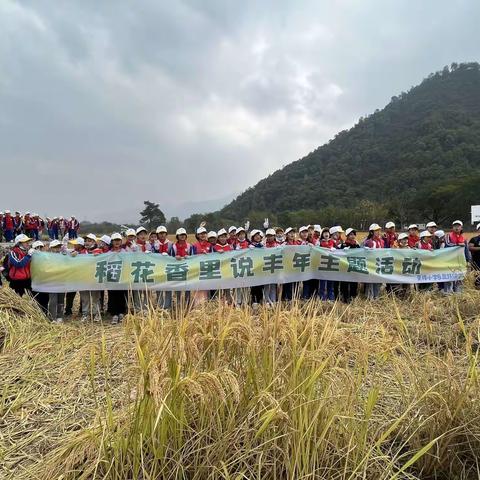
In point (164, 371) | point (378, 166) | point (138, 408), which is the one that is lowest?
point (138, 408)

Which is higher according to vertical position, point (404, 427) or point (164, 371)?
point (164, 371)

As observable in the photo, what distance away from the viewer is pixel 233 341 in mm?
2887

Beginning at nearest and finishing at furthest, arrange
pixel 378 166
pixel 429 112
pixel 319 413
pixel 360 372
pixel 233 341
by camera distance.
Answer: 1. pixel 319 413
2. pixel 360 372
3. pixel 233 341
4. pixel 378 166
5. pixel 429 112

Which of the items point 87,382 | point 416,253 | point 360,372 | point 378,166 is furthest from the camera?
point 378,166

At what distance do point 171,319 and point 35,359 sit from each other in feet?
7.66

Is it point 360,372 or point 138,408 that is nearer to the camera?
point 138,408

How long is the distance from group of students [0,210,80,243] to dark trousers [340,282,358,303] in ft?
59.2

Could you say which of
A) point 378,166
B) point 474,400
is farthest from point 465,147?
point 474,400

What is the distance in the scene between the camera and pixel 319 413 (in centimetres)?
252

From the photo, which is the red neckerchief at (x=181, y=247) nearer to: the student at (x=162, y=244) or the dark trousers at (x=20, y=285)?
the student at (x=162, y=244)

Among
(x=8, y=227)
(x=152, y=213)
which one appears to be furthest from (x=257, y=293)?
(x=152, y=213)

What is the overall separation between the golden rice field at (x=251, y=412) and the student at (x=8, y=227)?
19.7 metres

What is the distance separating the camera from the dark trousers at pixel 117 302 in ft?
25.7

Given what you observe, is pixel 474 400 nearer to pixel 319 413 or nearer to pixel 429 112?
pixel 319 413
